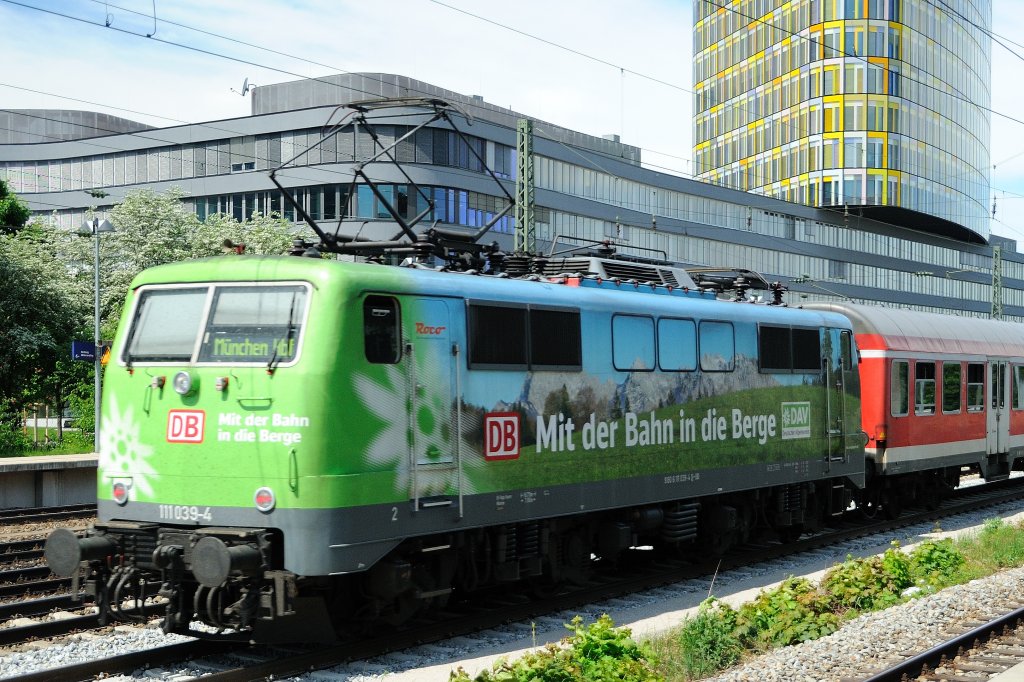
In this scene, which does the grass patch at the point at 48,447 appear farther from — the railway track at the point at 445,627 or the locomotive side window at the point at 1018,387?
the locomotive side window at the point at 1018,387

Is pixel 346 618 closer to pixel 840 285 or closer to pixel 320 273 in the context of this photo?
pixel 320 273

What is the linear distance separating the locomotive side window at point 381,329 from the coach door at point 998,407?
17840 mm

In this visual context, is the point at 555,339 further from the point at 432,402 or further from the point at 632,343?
the point at 432,402

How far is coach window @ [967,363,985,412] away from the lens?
24188mm

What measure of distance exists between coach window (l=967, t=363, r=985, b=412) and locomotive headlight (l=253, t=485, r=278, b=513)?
58.6ft

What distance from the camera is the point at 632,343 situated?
45.6 feet

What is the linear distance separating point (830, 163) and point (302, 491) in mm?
82555

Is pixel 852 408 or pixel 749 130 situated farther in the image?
pixel 749 130

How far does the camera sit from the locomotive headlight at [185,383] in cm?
1048

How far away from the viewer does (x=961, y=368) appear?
23891 millimetres

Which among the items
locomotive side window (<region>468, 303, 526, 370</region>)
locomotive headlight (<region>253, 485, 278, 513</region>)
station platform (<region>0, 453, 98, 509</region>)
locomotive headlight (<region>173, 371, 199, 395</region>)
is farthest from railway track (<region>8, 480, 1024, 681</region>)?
station platform (<region>0, 453, 98, 509</region>)

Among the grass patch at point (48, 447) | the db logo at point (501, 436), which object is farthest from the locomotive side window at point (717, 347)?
the grass patch at point (48, 447)

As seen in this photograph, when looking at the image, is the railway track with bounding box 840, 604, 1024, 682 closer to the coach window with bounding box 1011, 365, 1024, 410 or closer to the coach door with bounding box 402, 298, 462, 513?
the coach door with bounding box 402, 298, 462, 513

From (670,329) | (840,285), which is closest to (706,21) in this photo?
(840,285)
